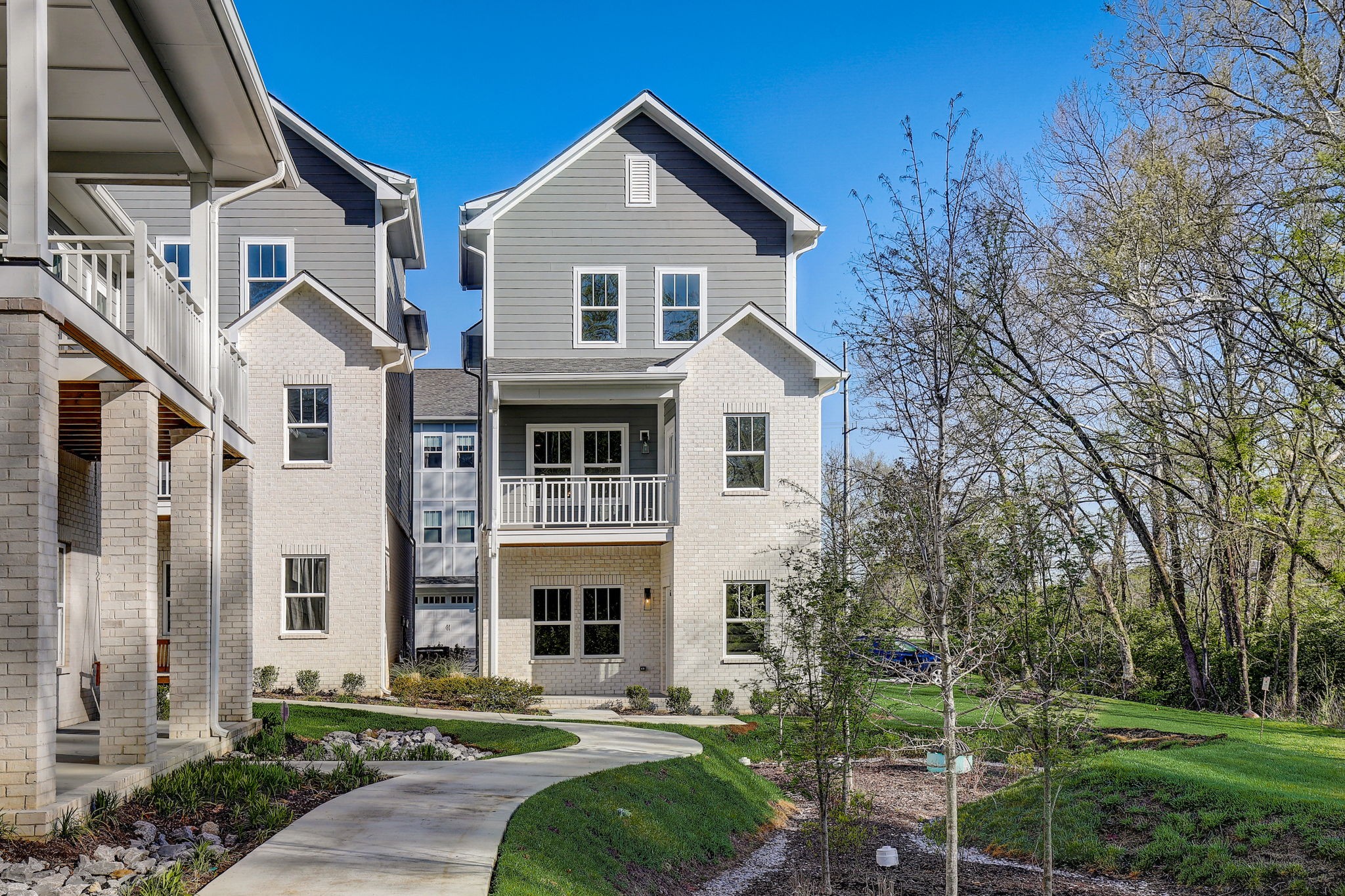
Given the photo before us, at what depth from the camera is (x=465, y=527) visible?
50188 mm

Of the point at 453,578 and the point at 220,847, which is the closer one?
the point at 220,847

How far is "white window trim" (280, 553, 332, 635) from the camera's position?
21031 millimetres

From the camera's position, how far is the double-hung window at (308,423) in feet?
70.7

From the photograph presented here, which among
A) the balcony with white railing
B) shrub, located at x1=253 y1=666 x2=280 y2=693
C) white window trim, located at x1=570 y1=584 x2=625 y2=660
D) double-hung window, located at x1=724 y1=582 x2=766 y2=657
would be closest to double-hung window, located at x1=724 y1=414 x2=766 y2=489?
double-hung window, located at x1=724 y1=582 x2=766 y2=657

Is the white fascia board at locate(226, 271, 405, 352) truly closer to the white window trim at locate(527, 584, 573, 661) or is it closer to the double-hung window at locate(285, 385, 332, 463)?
the double-hung window at locate(285, 385, 332, 463)

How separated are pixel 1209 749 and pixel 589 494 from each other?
11921 millimetres

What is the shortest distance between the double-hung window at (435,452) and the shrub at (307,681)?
29559mm

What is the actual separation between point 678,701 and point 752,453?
5128mm

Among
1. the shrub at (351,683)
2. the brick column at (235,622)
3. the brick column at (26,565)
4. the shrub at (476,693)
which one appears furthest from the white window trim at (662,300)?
the brick column at (26,565)

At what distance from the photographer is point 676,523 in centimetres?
2202

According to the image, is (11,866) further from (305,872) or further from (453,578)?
(453,578)

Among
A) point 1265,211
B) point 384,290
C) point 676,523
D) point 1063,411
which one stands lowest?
point 676,523

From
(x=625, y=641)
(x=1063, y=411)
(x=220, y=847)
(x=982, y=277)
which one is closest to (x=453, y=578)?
(x=625, y=641)

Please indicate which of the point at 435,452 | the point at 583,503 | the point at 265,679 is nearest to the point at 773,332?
the point at 583,503
